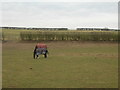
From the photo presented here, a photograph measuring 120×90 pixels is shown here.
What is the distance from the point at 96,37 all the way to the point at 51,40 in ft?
26.3

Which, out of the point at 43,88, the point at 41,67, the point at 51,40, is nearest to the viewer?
the point at 43,88

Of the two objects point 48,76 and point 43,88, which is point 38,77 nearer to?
point 48,76

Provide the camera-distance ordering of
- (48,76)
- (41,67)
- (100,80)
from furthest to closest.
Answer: (41,67), (48,76), (100,80)

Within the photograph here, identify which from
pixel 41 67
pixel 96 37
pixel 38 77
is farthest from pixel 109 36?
pixel 38 77

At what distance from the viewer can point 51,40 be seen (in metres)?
51.3

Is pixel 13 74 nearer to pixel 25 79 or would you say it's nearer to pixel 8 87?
pixel 25 79

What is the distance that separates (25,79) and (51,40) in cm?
3671

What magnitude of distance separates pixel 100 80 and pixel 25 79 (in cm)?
375

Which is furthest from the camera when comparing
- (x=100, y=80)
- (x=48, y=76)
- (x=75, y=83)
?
(x=48, y=76)

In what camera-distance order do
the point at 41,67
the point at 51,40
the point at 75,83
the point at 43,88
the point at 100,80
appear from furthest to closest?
the point at 51,40
the point at 41,67
the point at 100,80
the point at 75,83
the point at 43,88

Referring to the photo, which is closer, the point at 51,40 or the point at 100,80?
the point at 100,80

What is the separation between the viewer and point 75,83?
13.6 m

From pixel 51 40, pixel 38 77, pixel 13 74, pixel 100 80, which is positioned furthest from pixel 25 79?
pixel 51 40

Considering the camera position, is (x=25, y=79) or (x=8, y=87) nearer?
(x=8, y=87)
